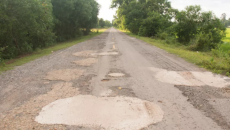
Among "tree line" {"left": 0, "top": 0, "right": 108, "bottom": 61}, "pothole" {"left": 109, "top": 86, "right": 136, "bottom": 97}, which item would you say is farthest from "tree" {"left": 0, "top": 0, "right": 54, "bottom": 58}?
"pothole" {"left": 109, "top": 86, "right": 136, "bottom": 97}

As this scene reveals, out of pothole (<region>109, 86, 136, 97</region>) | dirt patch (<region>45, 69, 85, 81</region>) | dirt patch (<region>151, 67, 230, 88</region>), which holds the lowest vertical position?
dirt patch (<region>45, 69, 85, 81</region>)

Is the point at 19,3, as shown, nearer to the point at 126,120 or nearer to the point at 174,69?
the point at 174,69

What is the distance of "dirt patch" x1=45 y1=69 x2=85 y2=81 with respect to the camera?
577cm

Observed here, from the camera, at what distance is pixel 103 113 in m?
3.45

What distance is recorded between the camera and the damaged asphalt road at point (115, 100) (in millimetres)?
3121

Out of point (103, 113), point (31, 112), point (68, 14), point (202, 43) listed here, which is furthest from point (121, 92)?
point (68, 14)

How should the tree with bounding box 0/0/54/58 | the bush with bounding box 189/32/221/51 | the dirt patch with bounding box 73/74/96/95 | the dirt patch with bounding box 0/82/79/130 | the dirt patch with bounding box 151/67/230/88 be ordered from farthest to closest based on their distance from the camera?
the bush with bounding box 189/32/221/51 < the tree with bounding box 0/0/54/58 < the dirt patch with bounding box 151/67/230/88 < the dirt patch with bounding box 73/74/96/95 < the dirt patch with bounding box 0/82/79/130

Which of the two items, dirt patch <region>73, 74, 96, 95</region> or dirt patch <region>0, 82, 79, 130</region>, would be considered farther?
dirt patch <region>73, 74, 96, 95</region>

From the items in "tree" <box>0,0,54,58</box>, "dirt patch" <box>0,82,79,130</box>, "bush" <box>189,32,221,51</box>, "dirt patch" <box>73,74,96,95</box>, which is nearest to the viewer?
"dirt patch" <box>0,82,79,130</box>

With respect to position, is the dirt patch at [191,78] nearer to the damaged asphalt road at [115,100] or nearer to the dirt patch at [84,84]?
the damaged asphalt road at [115,100]

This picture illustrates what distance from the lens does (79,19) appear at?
2416 centimetres

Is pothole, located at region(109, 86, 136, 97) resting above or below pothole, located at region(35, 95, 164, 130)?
above

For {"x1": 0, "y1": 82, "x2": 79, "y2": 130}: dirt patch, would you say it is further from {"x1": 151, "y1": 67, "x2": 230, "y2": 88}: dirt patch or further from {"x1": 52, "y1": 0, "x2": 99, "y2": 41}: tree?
{"x1": 52, "y1": 0, "x2": 99, "y2": 41}: tree

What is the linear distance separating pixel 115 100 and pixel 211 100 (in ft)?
7.36
